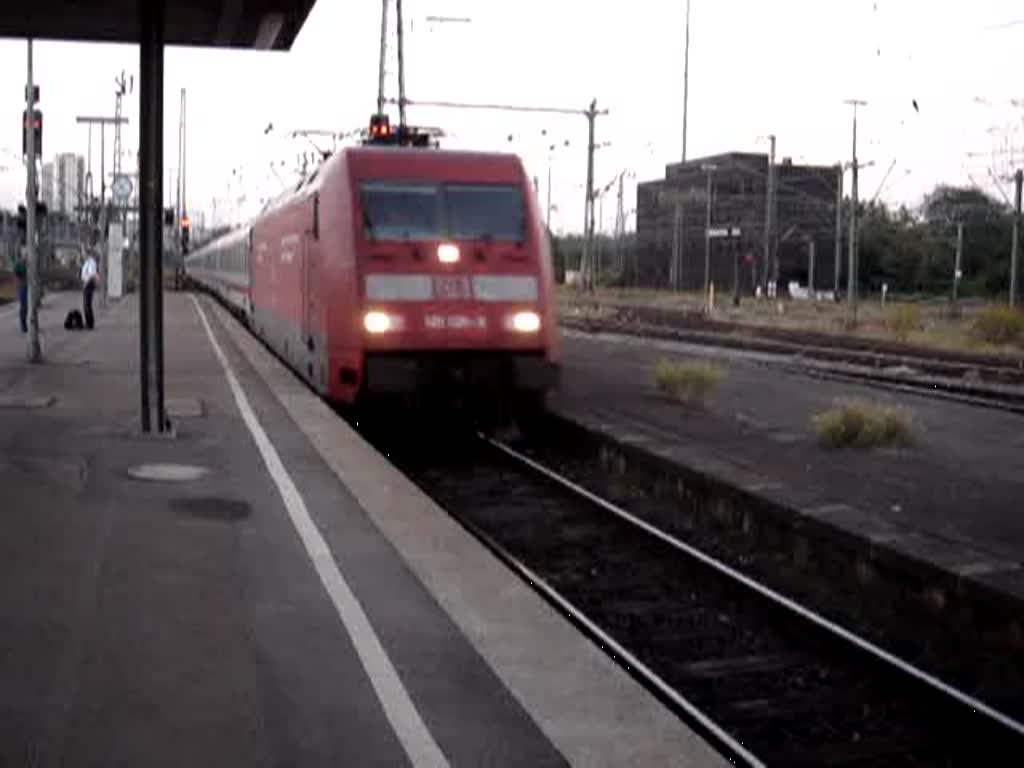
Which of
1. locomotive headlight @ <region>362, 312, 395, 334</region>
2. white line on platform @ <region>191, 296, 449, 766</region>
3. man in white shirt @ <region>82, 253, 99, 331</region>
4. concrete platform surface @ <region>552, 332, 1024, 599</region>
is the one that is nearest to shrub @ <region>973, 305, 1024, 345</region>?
concrete platform surface @ <region>552, 332, 1024, 599</region>

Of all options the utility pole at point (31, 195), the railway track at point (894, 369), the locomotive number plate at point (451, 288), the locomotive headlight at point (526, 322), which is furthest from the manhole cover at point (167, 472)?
the railway track at point (894, 369)

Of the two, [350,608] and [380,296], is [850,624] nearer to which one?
[350,608]

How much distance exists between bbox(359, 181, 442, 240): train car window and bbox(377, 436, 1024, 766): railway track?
3433 millimetres

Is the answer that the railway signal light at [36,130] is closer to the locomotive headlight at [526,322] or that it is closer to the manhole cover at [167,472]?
the locomotive headlight at [526,322]

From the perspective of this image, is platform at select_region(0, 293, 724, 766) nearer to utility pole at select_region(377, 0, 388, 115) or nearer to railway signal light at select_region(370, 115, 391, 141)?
railway signal light at select_region(370, 115, 391, 141)

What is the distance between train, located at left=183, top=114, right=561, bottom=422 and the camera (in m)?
13.6

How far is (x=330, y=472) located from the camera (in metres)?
10.9

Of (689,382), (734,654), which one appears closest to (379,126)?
(689,382)

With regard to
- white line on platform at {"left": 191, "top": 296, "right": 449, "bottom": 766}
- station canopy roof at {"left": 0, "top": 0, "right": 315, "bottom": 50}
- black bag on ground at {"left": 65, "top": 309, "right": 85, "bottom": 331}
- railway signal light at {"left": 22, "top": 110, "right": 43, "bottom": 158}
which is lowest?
white line on platform at {"left": 191, "top": 296, "right": 449, "bottom": 766}

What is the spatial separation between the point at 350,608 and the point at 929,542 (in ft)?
12.6

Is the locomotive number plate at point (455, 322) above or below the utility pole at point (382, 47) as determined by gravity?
below

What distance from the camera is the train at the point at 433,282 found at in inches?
536

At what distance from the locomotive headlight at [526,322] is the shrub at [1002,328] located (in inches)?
854

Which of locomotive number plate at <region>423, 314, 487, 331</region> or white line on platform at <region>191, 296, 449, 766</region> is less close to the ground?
locomotive number plate at <region>423, 314, 487, 331</region>
